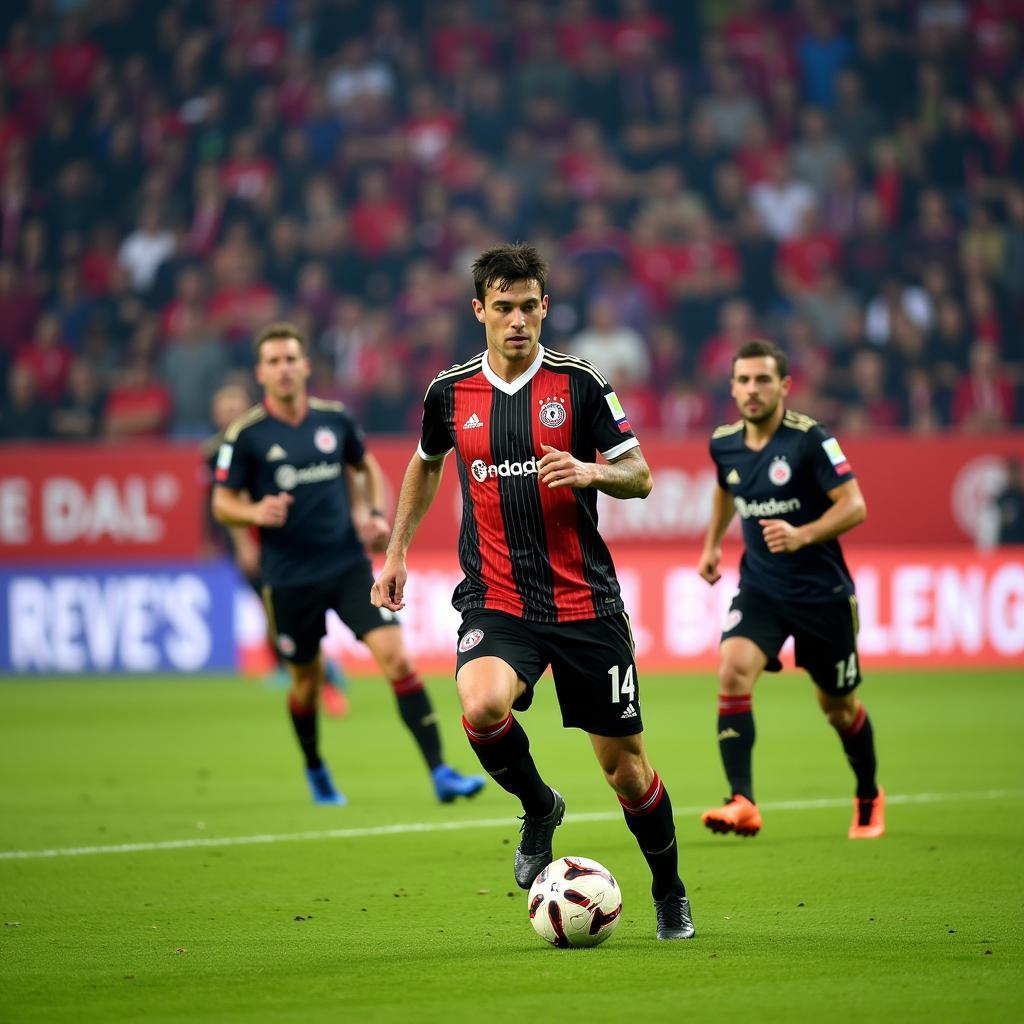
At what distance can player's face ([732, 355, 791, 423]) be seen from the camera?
848cm

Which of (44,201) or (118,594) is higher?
(44,201)

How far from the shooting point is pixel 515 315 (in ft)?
19.8

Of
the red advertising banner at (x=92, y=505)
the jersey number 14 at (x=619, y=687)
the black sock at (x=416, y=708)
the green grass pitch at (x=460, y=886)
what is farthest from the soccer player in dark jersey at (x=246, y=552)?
the jersey number 14 at (x=619, y=687)

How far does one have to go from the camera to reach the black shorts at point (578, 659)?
600cm

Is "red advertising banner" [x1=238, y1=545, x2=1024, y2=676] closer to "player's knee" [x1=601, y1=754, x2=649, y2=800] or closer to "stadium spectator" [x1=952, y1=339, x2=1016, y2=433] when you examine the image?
"stadium spectator" [x1=952, y1=339, x2=1016, y2=433]

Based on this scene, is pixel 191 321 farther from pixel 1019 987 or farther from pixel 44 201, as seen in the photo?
pixel 1019 987

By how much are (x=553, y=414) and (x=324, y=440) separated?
400 cm

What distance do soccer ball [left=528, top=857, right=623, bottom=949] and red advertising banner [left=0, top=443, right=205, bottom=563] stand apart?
43.5 feet

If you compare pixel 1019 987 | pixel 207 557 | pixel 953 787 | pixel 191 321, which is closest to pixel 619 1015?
pixel 1019 987

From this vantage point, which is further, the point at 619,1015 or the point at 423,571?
the point at 423,571

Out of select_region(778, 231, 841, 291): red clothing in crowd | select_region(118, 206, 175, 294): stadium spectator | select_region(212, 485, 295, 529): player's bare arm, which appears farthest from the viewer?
select_region(118, 206, 175, 294): stadium spectator

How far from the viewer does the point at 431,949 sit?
6.00 meters

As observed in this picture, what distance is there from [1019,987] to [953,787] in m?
5.08

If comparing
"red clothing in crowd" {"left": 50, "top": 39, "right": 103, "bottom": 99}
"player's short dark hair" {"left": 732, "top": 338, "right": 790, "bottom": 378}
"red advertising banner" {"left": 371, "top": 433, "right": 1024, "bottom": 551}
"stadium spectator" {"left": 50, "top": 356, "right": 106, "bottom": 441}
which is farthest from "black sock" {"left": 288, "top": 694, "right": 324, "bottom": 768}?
"red clothing in crowd" {"left": 50, "top": 39, "right": 103, "bottom": 99}
